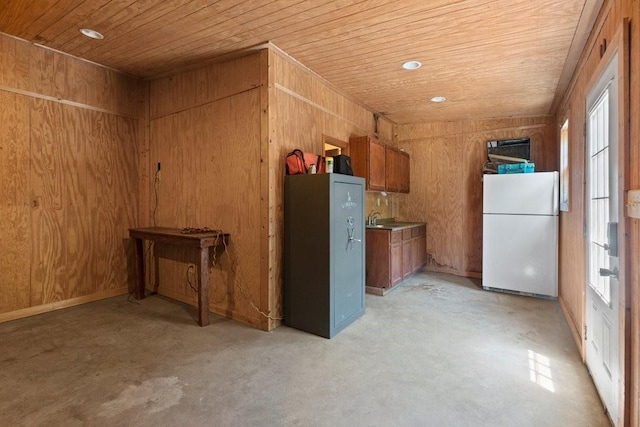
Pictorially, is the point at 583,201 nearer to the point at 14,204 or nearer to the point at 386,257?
the point at 386,257

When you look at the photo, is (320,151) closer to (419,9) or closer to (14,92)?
(419,9)

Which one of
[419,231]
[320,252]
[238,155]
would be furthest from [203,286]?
[419,231]

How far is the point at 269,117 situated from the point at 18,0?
7.13 feet

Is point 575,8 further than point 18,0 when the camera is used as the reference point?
No

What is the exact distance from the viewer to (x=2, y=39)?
3.13m

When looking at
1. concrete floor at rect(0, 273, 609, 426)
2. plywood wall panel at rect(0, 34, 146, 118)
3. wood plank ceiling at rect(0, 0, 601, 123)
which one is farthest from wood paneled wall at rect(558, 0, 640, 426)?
plywood wall panel at rect(0, 34, 146, 118)

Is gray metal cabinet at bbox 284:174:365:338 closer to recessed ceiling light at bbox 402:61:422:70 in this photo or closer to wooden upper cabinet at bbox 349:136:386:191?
wooden upper cabinet at bbox 349:136:386:191

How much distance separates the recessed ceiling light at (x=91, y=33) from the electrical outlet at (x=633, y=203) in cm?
421

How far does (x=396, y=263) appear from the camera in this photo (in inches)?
178

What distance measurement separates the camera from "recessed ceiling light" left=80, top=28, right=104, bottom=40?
2921 millimetres

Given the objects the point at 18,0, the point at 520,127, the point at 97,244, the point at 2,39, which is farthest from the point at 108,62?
the point at 520,127

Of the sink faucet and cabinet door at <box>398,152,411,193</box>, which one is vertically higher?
cabinet door at <box>398,152,411,193</box>

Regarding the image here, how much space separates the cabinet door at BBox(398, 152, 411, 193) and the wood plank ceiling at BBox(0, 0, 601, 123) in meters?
1.63

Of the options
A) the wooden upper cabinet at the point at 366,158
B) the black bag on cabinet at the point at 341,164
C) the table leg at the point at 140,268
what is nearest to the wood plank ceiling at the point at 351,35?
the wooden upper cabinet at the point at 366,158
